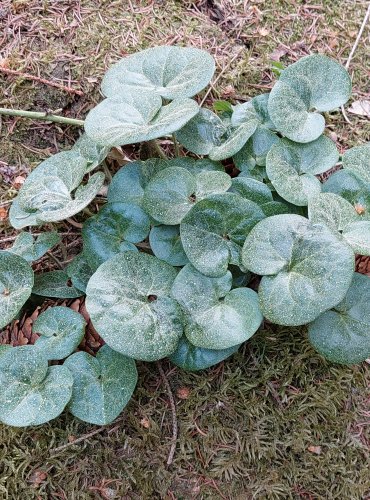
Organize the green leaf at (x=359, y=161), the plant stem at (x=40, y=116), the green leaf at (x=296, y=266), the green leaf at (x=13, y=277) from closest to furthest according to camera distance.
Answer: the green leaf at (x=296, y=266), the green leaf at (x=13, y=277), the green leaf at (x=359, y=161), the plant stem at (x=40, y=116)

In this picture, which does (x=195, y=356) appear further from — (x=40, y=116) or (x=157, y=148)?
(x=40, y=116)

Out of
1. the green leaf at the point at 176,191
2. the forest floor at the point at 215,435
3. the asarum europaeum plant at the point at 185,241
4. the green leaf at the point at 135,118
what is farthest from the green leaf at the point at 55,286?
the green leaf at the point at 135,118

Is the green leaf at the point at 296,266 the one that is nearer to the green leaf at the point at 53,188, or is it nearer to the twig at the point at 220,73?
the green leaf at the point at 53,188

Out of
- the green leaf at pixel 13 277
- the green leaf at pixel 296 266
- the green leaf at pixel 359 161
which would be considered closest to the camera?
the green leaf at pixel 296 266

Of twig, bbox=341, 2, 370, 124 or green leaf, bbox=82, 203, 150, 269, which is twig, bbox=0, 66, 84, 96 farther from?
twig, bbox=341, 2, 370, 124

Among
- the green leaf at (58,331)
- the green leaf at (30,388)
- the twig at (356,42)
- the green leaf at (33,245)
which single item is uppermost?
the twig at (356,42)

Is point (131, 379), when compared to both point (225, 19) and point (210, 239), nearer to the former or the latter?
point (210, 239)
